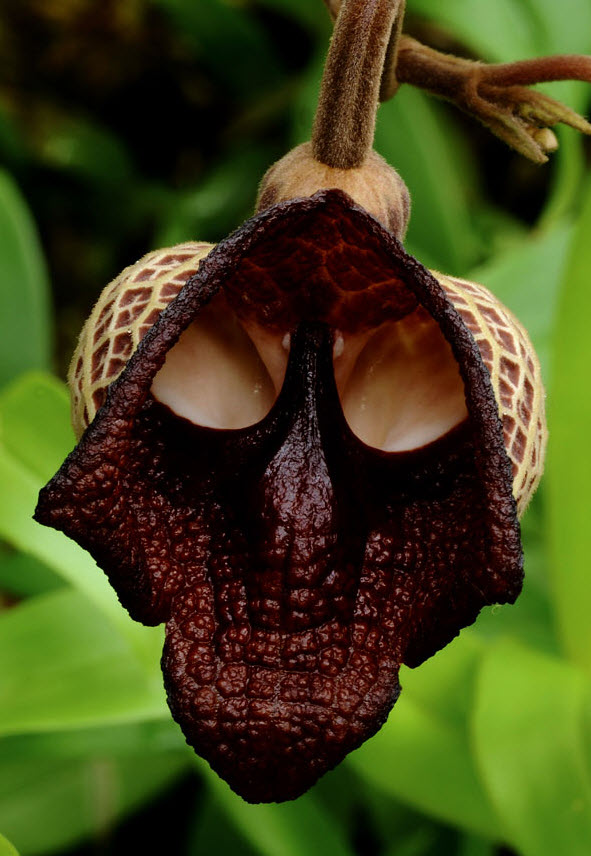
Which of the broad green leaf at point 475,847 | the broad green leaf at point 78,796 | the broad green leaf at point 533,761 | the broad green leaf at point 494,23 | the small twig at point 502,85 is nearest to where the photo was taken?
the small twig at point 502,85

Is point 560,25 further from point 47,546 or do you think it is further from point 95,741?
point 95,741

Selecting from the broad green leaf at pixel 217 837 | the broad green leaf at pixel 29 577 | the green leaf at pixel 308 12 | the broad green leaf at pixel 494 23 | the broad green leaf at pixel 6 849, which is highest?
the broad green leaf at pixel 494 23

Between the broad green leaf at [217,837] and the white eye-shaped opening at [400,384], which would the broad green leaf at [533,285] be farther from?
the broad green leaf at [217,837]

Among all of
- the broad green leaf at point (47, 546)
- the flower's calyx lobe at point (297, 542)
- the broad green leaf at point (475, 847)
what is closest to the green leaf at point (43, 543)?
the broad green leaf at point (47, 546)

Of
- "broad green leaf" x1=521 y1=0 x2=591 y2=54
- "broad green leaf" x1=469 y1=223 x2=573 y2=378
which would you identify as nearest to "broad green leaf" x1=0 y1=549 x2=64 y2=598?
"broad green leaf" x1=469 y1=223 x2=573 y2=378

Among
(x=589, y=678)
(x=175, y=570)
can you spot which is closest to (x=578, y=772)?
(x=589, y=678)

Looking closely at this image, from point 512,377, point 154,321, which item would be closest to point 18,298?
point 154,321

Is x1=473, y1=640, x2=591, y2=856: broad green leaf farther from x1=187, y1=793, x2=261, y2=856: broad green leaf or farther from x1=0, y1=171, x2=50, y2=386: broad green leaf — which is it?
x1=0, y1=171, x2=50, y2=386: broad green leaf
